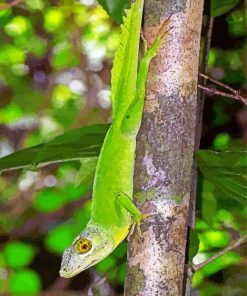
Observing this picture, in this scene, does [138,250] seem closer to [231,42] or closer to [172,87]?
[172,87]

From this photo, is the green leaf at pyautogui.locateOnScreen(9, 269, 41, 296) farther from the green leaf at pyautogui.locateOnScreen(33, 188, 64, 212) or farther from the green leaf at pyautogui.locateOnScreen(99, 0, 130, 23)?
the green leaf at pyautogui.locateOnScreen(99, 0, 130, 23)

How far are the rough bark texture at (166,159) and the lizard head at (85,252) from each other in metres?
0.24

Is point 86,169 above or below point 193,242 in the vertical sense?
above

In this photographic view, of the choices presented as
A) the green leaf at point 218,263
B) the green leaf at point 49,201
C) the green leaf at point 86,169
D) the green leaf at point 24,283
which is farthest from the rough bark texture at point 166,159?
the green leaf at point 49,201

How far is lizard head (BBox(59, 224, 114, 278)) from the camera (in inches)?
34.8

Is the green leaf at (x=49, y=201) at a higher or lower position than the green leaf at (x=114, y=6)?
lower

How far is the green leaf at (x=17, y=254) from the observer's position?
2.71m

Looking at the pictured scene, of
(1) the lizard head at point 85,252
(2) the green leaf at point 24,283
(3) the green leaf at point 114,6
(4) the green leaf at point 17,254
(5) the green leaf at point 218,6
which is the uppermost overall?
(5) the green leaf at point 218,6

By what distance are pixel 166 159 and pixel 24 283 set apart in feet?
7.17

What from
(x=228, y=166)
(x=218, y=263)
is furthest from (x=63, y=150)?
(x=218, y=263)

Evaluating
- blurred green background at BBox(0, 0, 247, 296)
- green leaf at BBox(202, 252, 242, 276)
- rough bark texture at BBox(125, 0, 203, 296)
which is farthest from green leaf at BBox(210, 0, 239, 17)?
green leaf at BBox(202, 252, 242, 276)

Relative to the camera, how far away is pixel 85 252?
90cm

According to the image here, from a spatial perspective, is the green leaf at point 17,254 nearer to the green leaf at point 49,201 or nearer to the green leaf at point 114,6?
the green leaf at point 49,201

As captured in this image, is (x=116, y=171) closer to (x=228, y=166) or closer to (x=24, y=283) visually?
(x=228, y=166)
